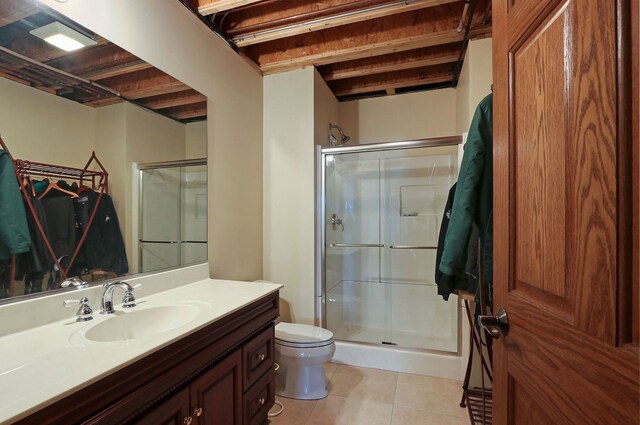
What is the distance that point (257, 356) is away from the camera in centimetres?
142

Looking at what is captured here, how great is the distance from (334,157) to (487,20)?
1.46 metres

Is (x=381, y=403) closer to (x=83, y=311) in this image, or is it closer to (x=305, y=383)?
(x=305, y=383)

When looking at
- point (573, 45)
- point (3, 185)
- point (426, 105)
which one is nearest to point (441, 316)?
point (426, 105)

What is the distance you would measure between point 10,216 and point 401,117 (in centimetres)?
307

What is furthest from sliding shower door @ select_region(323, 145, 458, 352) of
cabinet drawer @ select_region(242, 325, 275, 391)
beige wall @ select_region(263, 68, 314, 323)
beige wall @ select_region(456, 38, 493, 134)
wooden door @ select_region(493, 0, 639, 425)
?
wooden door @ select_region(493, 0, 639, 425)

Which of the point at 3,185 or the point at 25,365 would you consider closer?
the point at 25,365

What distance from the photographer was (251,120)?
241 cm

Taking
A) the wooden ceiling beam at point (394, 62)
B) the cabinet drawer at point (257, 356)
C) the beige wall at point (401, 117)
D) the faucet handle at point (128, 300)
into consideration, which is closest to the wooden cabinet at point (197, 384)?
the cabinet drawer at point (257, 356)

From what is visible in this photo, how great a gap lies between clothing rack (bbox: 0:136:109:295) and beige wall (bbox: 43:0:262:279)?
607 millimetres

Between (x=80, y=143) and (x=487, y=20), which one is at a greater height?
(x=487, y=20)

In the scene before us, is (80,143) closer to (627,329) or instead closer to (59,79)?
(59,79)

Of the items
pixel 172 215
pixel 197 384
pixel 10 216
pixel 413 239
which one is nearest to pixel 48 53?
pixel 10 216

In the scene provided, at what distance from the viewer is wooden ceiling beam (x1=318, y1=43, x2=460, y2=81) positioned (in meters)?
2.43


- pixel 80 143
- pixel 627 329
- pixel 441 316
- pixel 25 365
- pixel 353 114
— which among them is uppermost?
pixel 353 114
